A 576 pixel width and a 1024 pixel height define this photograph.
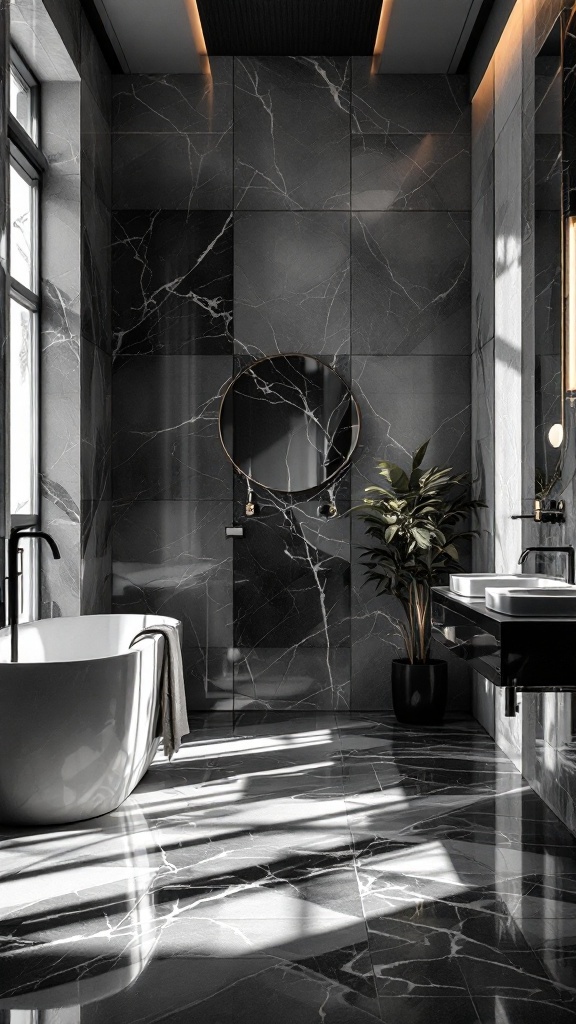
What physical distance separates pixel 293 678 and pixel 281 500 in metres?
1.02

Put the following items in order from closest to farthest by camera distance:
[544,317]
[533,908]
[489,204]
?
[533,908]
[544,317]
[489,204]

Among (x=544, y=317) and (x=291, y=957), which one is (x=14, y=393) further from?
(x=291, y=957)

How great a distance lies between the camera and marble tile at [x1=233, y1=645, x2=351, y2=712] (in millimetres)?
5145

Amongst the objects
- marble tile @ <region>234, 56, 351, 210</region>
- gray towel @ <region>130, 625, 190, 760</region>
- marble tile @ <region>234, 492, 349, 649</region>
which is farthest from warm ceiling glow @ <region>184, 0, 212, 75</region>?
gray towel @ <region>130, 625, 190, 760</region>

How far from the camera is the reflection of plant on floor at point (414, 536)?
4.75m

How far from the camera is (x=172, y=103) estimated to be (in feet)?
16.9

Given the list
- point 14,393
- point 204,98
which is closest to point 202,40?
point 204,98

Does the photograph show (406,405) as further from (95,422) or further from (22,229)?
(22,229)

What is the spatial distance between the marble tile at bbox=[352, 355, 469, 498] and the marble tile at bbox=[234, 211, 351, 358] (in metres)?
0.28

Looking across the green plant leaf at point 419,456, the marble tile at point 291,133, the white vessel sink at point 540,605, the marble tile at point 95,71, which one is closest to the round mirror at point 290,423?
the green plant leaf at point 419,456

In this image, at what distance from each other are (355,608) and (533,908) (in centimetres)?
265

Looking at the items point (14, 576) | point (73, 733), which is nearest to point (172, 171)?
point (14, 576)

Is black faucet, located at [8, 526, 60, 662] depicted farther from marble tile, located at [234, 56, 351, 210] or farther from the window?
marble tile, located at [234, 56, 351, 210]

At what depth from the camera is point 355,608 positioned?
516cm
